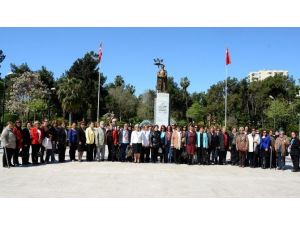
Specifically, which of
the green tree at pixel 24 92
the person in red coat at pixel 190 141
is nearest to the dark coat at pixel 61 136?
the person in red coat at pixel 190 141

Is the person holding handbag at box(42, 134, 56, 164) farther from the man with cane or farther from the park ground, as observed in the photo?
the man with cane

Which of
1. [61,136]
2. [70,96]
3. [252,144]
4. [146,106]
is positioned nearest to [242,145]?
[252,144]

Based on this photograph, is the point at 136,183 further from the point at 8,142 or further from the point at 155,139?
the point at 155,139

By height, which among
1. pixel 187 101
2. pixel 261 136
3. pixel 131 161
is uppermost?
pixel 187 101

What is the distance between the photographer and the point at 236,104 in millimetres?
68312

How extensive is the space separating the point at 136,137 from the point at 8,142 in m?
5.14

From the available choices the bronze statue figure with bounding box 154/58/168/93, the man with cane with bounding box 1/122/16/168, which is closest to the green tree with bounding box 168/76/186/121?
the bronze statue figure with bounding box 154/58/168/93

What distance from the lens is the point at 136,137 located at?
16.6 meters

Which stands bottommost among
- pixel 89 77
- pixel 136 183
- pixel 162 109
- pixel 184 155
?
pixel 136 183
